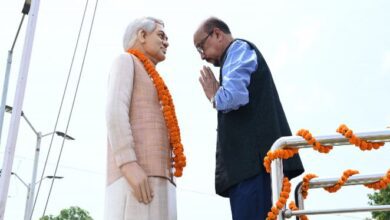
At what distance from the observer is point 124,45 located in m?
3.19

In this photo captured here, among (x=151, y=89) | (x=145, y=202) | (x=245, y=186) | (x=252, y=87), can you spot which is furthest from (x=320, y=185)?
(x=151, y=89)

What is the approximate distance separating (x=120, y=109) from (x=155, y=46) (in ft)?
1.89

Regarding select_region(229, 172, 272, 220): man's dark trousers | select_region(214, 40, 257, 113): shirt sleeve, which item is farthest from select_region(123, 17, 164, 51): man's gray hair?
select_region(229, 172, 272, 220): man's dark trousers

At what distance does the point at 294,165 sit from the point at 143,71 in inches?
39.9

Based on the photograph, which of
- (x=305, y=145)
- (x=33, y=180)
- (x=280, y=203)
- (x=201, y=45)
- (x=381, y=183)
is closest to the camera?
(x=280, y=203)

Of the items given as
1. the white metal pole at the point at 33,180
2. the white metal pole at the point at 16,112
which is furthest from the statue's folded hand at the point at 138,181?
the white metal pole at the point at 33,180

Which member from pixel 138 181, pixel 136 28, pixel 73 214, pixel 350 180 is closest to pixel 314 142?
pixel 350 180

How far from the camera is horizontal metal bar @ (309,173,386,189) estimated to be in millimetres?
→ 2369

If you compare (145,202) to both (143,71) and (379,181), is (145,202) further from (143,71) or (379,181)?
(379,181)

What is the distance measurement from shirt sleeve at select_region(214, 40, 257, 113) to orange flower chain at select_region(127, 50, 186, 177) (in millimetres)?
317

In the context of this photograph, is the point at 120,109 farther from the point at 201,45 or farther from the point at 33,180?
the point at 33,180

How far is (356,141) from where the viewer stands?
82.0 inches

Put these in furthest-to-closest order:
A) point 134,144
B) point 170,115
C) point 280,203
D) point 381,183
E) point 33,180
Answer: point 33,180 → point 170,115 → point 134,144 → point 381,183 → point 280,203

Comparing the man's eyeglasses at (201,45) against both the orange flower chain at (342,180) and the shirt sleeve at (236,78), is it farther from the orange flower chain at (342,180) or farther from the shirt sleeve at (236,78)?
the orange flower chain at (342,180)
